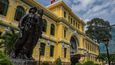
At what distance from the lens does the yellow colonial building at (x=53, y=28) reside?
61.3ft

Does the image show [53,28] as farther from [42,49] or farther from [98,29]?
[98,29]

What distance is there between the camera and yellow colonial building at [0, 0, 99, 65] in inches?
735

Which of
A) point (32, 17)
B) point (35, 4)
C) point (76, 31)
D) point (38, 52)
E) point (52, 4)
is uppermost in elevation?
point (52, 4)

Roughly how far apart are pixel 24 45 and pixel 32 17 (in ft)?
5.17

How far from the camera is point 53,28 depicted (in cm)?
2681

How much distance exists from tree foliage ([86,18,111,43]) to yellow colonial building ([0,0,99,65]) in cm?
1587

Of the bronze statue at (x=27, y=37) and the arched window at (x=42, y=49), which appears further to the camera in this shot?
the arched window at (x=42, y=49)

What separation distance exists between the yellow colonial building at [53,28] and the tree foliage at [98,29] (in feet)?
52.1

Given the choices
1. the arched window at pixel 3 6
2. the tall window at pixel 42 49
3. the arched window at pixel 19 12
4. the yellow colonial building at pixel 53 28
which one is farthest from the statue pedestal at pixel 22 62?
the tall window at pixel 42 49

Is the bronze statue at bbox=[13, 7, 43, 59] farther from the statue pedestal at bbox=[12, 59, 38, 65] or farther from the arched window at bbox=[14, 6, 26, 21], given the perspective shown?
the arched window at bbox=[14, 6, 26, 21]

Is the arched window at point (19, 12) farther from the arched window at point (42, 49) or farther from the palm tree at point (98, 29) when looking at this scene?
the palm tree at point (98, 29)

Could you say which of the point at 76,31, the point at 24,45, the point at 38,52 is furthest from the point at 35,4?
the point at 24,45

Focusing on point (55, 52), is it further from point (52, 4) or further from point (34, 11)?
point (34, 11)

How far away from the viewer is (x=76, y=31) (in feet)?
109
